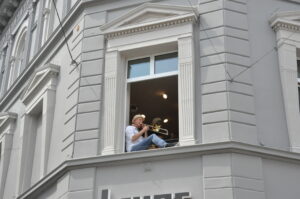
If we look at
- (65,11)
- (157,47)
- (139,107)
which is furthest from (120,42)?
(65,11)

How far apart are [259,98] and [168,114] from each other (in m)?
3.44

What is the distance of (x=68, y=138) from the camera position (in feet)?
44.0

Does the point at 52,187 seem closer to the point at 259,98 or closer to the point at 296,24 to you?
the point at 259,98

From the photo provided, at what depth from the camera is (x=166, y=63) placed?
44.7ft

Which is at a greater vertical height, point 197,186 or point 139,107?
point 139,107

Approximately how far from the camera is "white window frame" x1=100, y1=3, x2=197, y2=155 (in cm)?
1255

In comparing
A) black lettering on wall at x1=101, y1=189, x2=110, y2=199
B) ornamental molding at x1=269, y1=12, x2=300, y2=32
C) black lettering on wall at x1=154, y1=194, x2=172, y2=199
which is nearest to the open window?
black lettering on wall at x1=154, y1=194, x2=172, y2=199

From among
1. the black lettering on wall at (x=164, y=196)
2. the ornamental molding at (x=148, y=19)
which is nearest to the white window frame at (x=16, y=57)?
the ornamental molding at (x=148, y=19)

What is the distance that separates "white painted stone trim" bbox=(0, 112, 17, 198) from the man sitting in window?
6.33 m

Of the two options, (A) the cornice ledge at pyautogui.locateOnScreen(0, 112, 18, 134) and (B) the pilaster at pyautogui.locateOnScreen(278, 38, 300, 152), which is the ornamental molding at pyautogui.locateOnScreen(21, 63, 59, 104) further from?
(B) the pilaster at pyautogui.locateOnScreen(278, 38, 300, 152)

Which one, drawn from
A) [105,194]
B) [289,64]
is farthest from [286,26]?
[105,194]

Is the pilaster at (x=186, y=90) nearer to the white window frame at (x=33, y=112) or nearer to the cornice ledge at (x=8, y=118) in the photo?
the white window frame at (x=33, y=112)

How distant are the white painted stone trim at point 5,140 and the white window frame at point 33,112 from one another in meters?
1.21

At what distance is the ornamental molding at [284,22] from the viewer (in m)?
13.3
